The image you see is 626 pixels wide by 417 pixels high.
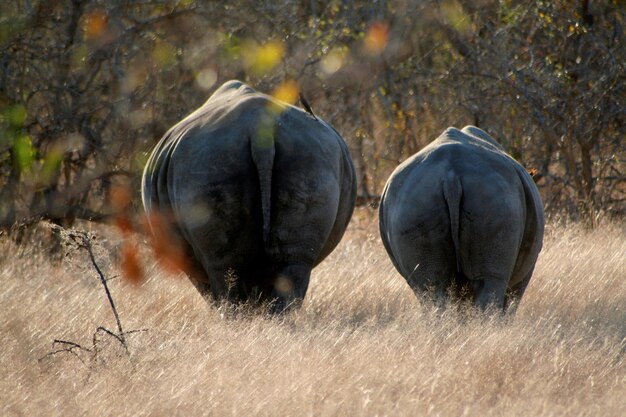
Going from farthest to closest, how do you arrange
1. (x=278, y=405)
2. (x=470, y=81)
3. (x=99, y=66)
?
1. (x=470, y=81)
2. (x=99, y=66)
3. (x=278, y=405)

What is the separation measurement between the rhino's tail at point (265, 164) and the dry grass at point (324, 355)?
0.64m

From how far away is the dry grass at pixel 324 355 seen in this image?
5109 mm

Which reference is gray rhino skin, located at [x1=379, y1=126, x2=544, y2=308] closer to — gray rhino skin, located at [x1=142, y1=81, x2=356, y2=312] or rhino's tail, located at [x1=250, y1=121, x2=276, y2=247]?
gray rhino skin, located at [x1=142, y1=81, x2=356, y2=312]

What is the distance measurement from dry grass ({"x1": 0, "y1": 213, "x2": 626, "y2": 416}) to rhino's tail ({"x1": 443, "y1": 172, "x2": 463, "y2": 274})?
48 cm

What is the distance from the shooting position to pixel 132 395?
521 centimetres

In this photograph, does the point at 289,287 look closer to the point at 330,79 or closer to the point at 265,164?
the point at 265,164

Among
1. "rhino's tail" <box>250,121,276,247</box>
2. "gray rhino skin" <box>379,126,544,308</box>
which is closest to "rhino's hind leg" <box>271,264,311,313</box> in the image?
"rhino's tail" <box>250,121,276,247</box>

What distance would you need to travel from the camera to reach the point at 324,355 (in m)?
5.87

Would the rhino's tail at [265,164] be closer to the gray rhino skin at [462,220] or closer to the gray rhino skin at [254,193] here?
the gray rhino skin at [254,193]

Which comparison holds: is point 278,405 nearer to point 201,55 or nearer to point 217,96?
point 217,96

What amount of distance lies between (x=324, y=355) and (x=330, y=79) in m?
8.87

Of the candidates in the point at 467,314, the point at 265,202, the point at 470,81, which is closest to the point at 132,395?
the point at 265,202

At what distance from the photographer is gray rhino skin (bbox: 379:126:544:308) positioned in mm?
6844

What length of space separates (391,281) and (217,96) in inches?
79.2
